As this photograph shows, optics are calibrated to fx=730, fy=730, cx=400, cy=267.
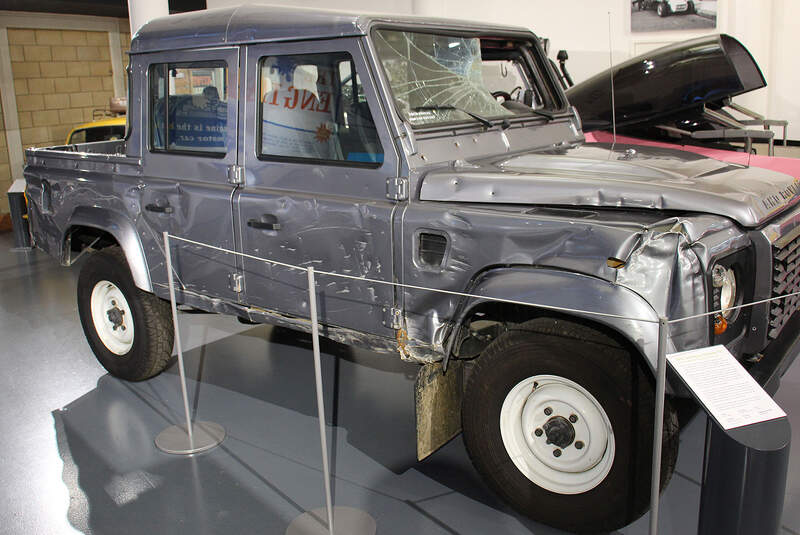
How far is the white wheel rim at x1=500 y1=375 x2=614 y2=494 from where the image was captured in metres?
2.78

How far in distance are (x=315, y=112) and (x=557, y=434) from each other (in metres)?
1.82

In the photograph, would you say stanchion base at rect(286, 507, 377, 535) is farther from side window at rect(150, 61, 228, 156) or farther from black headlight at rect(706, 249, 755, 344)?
side window at rect(150, 61, 228, 156)

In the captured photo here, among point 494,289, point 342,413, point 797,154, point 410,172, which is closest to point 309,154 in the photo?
point 410,172

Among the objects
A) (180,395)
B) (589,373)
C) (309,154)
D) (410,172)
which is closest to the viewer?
(589,373)

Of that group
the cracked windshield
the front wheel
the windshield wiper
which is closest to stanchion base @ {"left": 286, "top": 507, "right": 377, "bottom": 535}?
the front wheel

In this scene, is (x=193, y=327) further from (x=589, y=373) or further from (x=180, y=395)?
(x=589, y=373)

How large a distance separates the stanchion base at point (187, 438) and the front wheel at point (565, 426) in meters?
1.50

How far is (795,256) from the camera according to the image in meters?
3.02

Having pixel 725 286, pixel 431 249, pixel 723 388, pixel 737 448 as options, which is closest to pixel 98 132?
pixel 431 249

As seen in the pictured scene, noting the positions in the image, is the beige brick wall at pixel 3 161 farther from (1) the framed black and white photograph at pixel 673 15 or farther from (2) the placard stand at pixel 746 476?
(2) the placard stand at pixel 746 476

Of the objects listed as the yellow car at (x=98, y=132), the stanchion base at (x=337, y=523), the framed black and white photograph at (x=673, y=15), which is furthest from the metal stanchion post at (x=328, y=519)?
the yellow car at (x=98, y=132)

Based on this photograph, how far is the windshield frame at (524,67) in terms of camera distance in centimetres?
319

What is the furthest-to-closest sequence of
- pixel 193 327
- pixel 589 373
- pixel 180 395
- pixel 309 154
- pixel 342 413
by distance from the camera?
pixel 193 327 → pixel 180 395 → pixel 342 413 → pixel 309 154 → pixel 589 373

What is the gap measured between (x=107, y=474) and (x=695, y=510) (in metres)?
2.73
